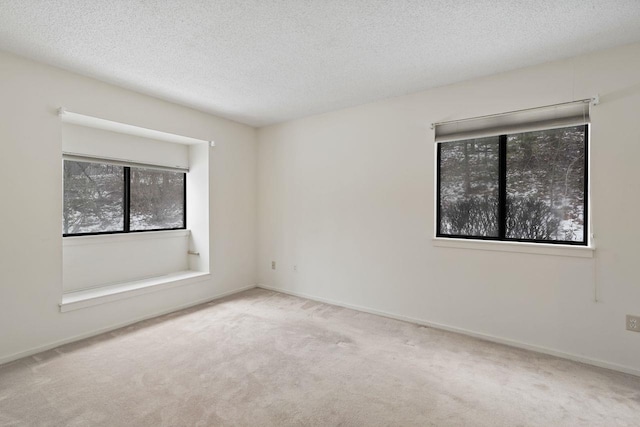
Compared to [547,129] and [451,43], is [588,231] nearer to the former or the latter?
[547,129]

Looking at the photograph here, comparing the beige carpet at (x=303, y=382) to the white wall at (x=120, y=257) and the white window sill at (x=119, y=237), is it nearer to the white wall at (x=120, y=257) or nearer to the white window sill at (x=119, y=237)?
the white wall at (x=120, y=257)

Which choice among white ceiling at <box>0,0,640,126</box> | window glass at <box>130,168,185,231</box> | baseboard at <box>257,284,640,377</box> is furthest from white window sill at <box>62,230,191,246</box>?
baseboard at <box>257,284,640,377</box>

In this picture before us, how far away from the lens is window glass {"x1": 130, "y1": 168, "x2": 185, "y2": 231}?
3896mm

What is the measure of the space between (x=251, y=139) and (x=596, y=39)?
4046 mm

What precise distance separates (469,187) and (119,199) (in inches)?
161

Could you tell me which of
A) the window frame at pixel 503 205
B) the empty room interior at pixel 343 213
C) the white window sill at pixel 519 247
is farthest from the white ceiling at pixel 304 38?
the white window sill at pixel 519 247

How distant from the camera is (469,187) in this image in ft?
10.4

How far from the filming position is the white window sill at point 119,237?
3.28 m

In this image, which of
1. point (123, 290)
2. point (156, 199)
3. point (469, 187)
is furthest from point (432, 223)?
point (156, 199)

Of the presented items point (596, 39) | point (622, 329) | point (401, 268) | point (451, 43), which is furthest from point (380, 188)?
point (622, 329)

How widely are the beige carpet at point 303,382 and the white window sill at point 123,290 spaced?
36 cm

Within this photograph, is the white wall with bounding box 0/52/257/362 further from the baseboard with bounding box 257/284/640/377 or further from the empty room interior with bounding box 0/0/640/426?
the baseboard with bounding box 257/284/640/377

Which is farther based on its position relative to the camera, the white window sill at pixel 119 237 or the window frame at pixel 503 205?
the white window sill at pixel 119 237

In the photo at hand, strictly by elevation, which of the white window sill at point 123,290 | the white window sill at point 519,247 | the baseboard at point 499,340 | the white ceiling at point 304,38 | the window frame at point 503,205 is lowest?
the baseboard at point 499,340
